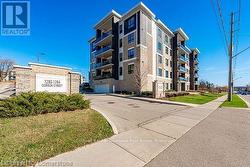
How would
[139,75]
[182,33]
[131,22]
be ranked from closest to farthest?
[139,75] < [131,22] < [182,33]

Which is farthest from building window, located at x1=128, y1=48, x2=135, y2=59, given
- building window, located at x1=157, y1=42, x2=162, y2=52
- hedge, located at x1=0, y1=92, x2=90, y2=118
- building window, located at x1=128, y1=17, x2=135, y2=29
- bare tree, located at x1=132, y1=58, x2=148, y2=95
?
hedge, located at x1=0, y1=92, x2=90, y2=118

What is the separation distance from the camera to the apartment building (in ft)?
99.0

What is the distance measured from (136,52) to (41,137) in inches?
1067

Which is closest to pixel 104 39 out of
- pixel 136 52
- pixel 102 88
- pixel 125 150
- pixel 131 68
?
pixel 136 52

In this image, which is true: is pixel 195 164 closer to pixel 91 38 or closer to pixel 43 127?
pixel 43 127

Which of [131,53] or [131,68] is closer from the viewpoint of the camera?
[131,68]

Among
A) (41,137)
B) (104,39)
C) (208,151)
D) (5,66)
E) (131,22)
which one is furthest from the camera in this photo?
→ (5,66)

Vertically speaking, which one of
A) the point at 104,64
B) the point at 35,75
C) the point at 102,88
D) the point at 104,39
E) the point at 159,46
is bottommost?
the point at 102,88

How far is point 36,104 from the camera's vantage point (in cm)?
834

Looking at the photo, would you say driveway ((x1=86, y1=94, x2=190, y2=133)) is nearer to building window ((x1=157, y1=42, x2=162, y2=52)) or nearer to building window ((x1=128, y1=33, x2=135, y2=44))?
building window ((x1=128, y1=33, x2=135, y2=44))

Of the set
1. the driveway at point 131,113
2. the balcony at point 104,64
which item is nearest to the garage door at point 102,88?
the balcony at point 104,64

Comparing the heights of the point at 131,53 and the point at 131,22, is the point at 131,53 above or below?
below

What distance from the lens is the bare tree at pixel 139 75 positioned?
1115 inches

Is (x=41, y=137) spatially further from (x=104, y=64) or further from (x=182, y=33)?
(x=182, y=33)
